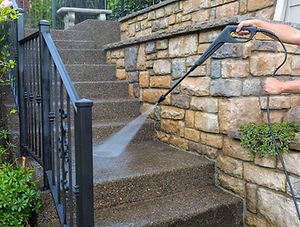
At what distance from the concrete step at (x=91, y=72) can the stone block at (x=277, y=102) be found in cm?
224

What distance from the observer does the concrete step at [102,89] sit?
3776 millimetres

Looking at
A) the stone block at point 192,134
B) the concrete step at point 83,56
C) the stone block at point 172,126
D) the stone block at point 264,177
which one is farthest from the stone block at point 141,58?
the stone block at point 264,177

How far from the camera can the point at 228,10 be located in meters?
2.97

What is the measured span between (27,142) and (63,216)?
3.73 feet

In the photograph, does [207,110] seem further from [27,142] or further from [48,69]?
[27,142]

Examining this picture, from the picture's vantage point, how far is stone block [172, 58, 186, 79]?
3.06 metres

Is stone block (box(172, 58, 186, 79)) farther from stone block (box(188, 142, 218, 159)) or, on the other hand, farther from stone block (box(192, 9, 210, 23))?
stone block (box(188, 142, 218, 159))

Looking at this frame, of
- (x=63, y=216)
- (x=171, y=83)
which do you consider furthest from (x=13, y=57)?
(x=63, y=216)

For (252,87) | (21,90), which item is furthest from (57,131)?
(252,87)

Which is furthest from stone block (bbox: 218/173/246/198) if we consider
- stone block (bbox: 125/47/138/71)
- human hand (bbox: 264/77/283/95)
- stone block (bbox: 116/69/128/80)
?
stone block (bbox: 116/69/128/80)

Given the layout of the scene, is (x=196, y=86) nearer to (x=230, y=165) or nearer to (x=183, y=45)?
(x=183, y=45)

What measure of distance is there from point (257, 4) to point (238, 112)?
3.19 ft

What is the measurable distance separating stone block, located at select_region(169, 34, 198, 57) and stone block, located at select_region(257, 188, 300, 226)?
1328mm

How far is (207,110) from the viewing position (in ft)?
9.11
